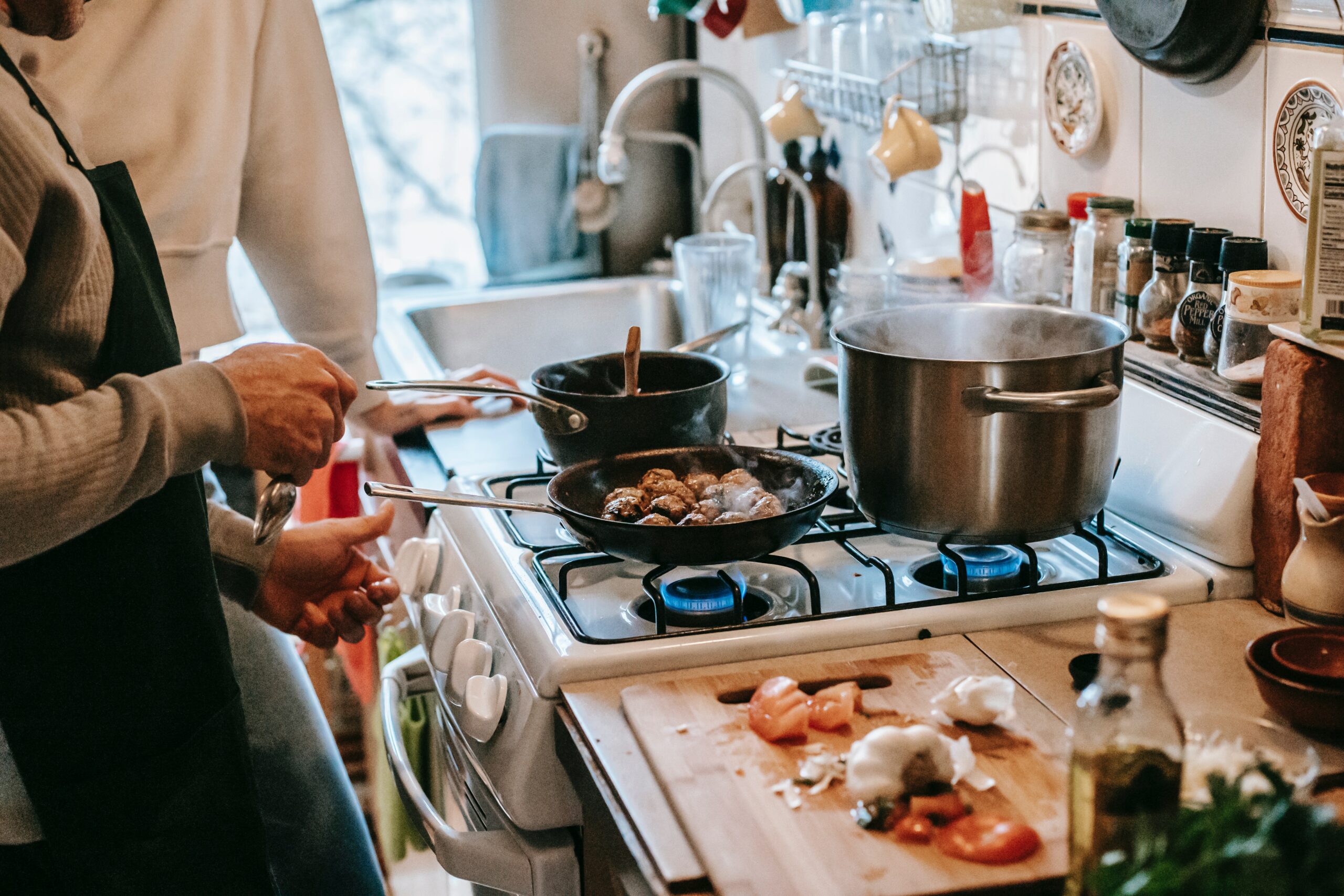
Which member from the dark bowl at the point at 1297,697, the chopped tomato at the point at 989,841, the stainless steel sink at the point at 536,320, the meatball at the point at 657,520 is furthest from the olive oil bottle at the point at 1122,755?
the stainless steel sink at the point at 536,320

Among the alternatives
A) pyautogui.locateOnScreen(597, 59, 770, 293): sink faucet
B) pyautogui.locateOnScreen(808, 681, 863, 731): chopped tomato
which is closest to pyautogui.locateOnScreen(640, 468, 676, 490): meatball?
pyautogui.locateOnScreen(808, 681, 863, 731): chopped tomato

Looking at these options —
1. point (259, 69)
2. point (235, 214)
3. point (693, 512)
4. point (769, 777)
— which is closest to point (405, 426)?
point (235, 214)

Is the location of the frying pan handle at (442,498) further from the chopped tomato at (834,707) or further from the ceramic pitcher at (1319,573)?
the ceramic pitcher at (1319,573)

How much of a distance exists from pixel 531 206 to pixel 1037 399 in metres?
1.82

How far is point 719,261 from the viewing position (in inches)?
79.1

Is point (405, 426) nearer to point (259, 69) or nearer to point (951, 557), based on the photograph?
point (259, 69)

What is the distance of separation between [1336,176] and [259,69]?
1.21m

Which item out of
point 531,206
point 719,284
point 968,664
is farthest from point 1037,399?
point 531,206

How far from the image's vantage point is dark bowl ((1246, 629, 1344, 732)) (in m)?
0.80

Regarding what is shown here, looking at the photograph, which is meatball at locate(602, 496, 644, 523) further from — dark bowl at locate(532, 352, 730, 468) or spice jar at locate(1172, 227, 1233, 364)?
spice jar at locate(1172, 227, 1233, 364)

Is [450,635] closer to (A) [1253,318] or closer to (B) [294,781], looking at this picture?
(B) [294,781]

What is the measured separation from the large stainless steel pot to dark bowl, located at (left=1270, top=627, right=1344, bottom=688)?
207 mm

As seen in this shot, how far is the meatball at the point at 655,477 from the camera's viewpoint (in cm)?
116

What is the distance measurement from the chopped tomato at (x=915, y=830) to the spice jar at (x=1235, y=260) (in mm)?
594
